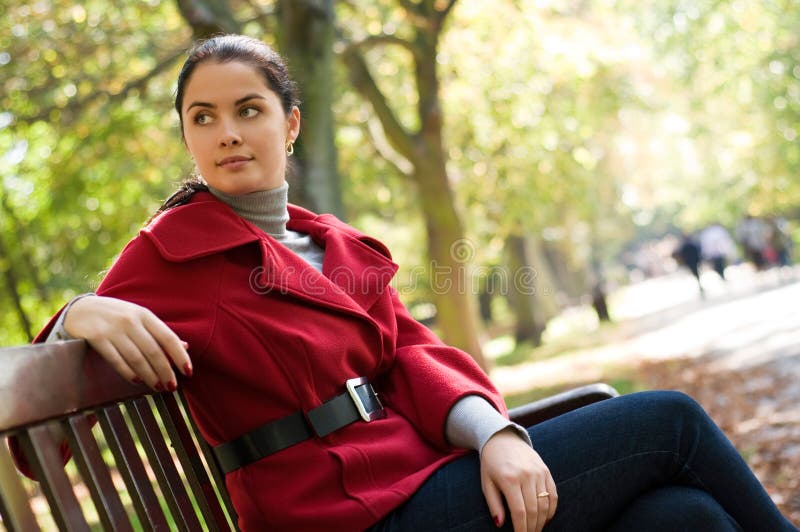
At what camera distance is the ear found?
2514mm

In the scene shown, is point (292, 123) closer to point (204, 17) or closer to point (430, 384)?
point (430, 384)

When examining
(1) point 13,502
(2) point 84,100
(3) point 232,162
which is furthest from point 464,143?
(1) point 13,502

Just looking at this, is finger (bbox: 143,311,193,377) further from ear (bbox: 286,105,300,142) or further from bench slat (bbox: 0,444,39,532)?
ear (bbox: 286,105,300,142)

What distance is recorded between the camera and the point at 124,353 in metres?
1.65

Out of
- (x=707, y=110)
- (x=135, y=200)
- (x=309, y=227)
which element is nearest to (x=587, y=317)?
(x=707, y=110)

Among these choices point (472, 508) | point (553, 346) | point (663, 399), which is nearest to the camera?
point (472, 508)

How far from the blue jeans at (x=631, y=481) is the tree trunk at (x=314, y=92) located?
5.39 metres

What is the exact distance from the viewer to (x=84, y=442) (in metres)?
1.65

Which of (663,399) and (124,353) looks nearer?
(124,353)

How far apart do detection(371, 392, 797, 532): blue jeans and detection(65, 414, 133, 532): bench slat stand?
0.57 metres

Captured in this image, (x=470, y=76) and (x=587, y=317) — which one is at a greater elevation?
(x=470, y=76)

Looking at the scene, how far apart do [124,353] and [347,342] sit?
2.05ft

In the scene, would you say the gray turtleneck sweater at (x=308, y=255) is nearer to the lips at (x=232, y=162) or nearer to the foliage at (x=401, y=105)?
the lips at (x=232, y=162)

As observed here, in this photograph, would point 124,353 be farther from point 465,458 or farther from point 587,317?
point 587,317
